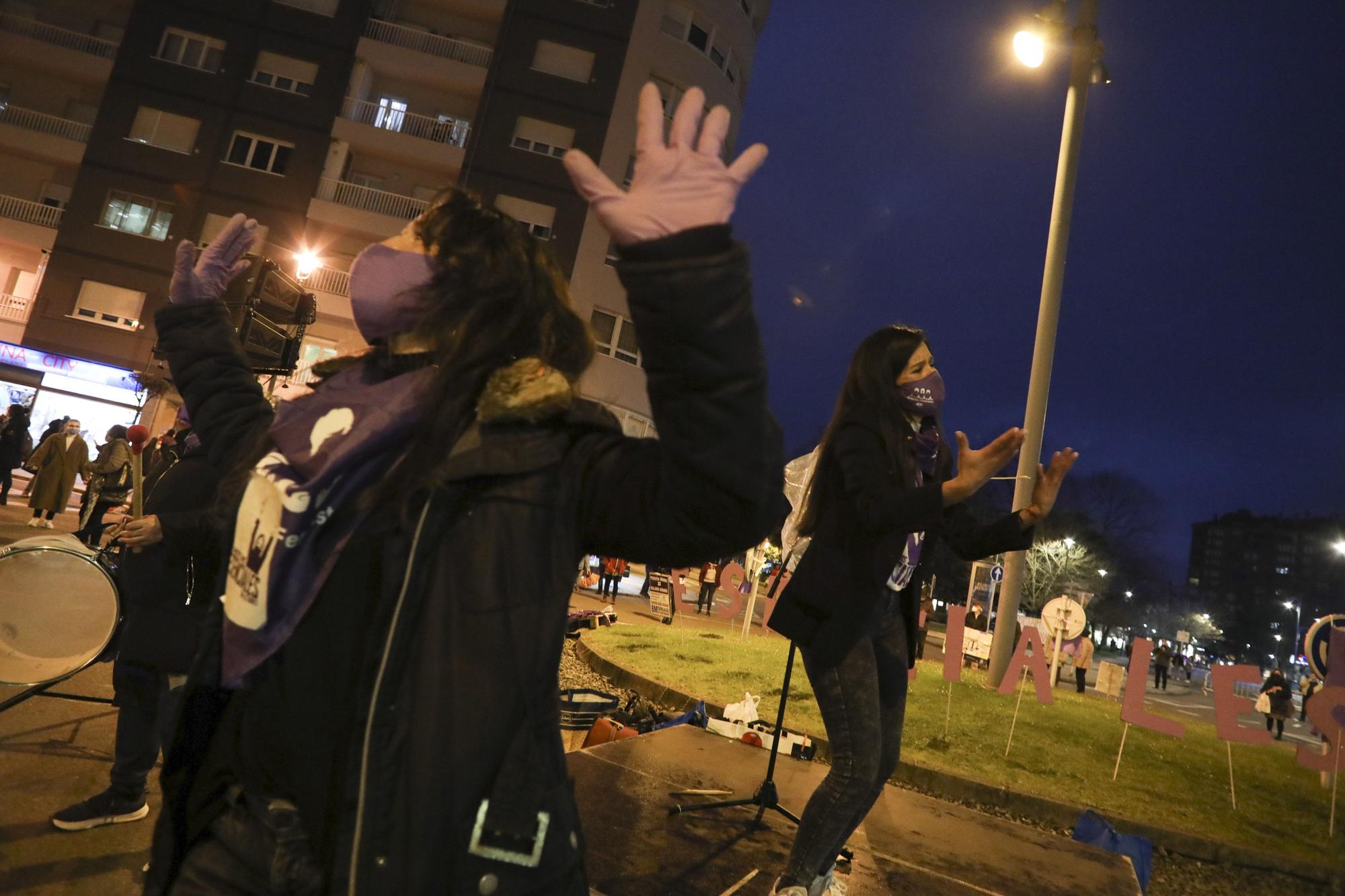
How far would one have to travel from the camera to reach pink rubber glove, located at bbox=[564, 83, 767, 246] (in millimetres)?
1139

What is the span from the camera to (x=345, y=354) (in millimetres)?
1707

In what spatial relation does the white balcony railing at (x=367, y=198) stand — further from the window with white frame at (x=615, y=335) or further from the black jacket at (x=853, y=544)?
the black jacket at (x=853, y=544)

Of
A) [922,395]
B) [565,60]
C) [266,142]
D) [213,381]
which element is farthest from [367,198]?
[213,381]

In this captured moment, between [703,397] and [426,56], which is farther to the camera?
[426,56]

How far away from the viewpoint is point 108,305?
25234 mm

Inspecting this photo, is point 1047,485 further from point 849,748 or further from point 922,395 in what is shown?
point 849,748

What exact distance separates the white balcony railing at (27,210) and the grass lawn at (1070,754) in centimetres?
2540

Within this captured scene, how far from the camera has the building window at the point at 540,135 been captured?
26.5 metres

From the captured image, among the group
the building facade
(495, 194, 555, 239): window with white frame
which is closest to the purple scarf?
(495, 194, 555, 239): window with white frame

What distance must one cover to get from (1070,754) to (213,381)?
838 cm

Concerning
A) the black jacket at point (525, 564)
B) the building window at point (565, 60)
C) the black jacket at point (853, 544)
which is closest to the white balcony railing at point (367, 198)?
the building window at point (565, 60)

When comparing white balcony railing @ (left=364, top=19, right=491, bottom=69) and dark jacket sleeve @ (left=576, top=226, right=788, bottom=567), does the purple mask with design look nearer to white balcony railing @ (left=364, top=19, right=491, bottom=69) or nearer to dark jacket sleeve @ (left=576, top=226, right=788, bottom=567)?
dark jacket sleeve @ (left=576, top=226, right=788, bottom=567)

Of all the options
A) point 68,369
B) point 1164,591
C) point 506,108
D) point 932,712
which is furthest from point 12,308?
point 1164,591

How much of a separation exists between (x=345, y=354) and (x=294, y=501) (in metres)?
0.44
